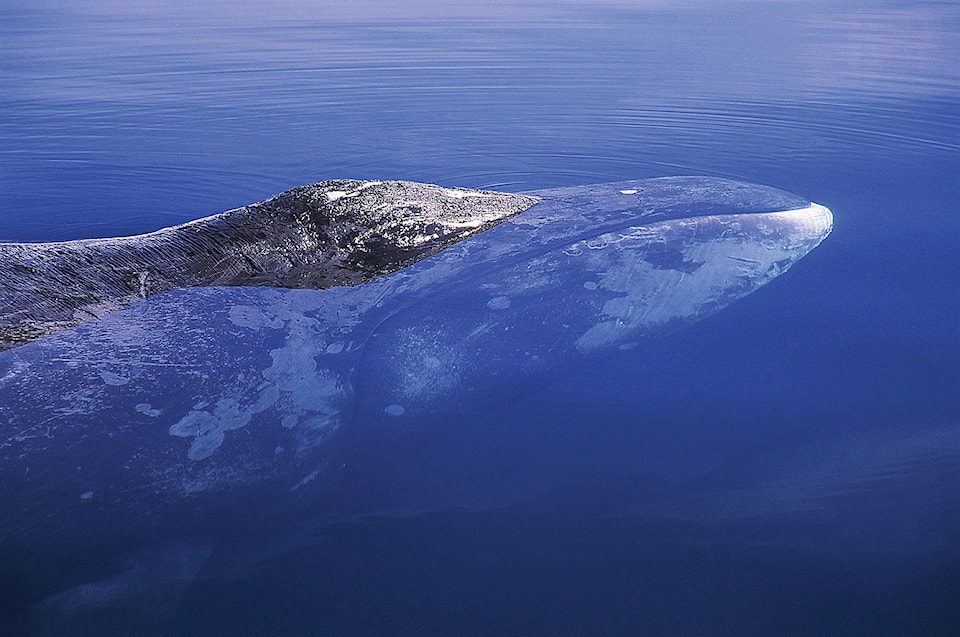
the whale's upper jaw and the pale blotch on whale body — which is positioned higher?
the whale's upper jaw

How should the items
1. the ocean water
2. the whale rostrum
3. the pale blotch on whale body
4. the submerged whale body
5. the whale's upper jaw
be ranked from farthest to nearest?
the whale's upper jaw, the whale rostrum, the pale blotch on whale body, the submerged whale body, the ocean water

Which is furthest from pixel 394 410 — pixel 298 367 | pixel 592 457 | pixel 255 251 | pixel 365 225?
pixel 365 225

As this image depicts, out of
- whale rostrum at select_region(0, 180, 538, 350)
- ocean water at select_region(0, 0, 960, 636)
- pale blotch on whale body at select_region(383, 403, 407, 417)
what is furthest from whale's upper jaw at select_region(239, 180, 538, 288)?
pale blotch on whale body at select_region(383, 403, 407, 417)

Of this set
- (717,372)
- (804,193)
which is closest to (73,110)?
(804,193)

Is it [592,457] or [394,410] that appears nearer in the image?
[592,457]

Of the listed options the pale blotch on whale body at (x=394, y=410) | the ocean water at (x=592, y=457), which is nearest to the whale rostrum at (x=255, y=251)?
the ocean water at (x=592, y=457)

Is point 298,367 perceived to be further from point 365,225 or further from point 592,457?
point 365,225

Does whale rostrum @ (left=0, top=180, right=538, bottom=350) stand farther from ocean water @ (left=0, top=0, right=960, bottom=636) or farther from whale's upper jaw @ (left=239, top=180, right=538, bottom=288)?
ocean water @ (left=0, top=0, right=960, bottom=636)

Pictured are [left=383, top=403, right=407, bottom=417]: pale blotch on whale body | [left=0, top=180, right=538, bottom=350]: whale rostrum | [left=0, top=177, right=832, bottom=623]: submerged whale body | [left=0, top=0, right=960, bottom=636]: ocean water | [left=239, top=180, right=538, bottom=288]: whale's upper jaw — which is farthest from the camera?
[left=239, top=180, right=538, bottom=288]: whale's upper jaw
